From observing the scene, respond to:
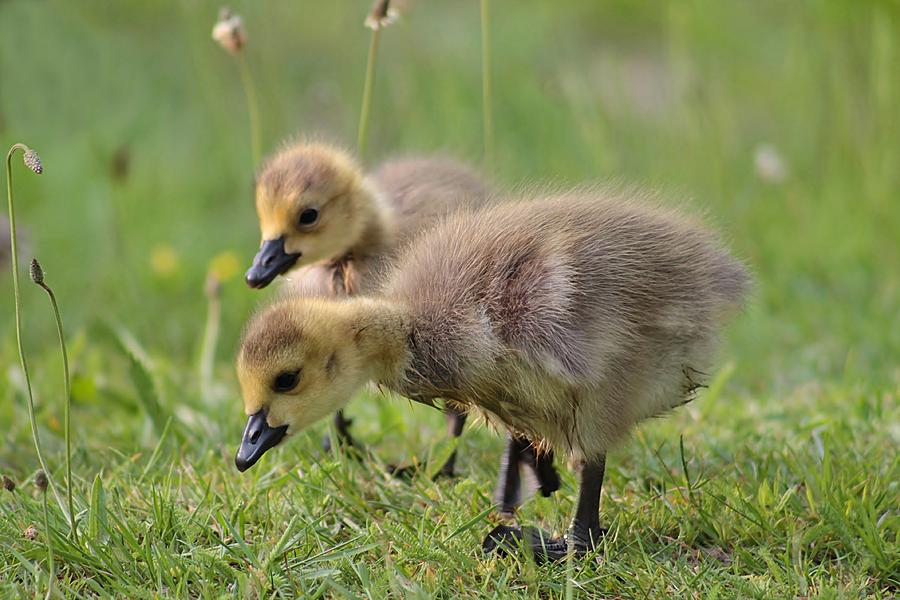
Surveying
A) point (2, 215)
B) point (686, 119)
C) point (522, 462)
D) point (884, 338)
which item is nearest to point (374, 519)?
point (522, 462)

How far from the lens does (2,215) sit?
17.4ft

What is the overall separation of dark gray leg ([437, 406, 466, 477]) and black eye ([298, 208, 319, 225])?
679 millimetres

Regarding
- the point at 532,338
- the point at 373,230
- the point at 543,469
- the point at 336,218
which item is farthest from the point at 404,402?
the point at 532,338

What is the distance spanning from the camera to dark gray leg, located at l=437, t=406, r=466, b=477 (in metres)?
3.14

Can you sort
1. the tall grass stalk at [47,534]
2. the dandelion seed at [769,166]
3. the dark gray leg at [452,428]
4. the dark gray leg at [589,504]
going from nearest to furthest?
the tall grass stalk at [47,534] < the dark gray leg at [589,504] < the dark gray leg at [452,428] < the dandelion seed at [769,166]

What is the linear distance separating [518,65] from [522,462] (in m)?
4.46

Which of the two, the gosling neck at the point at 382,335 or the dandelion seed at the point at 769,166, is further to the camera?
the dandelion seed at the point at 769,166

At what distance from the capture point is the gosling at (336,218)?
3.29m

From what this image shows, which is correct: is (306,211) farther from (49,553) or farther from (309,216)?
(49,553)

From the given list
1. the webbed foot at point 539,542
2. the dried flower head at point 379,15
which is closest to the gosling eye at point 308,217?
the dried flower head at point 379,15

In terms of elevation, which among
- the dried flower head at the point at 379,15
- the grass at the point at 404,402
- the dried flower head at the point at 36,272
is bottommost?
the grass at the point at 404,402

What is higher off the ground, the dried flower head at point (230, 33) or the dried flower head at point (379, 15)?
the dried flower head at point (379, 15)

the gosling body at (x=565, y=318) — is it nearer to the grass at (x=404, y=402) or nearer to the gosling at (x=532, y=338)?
the gosling at (x=532, y=338)

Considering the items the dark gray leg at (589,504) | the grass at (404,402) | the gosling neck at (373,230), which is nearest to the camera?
the grass at (404,402)
